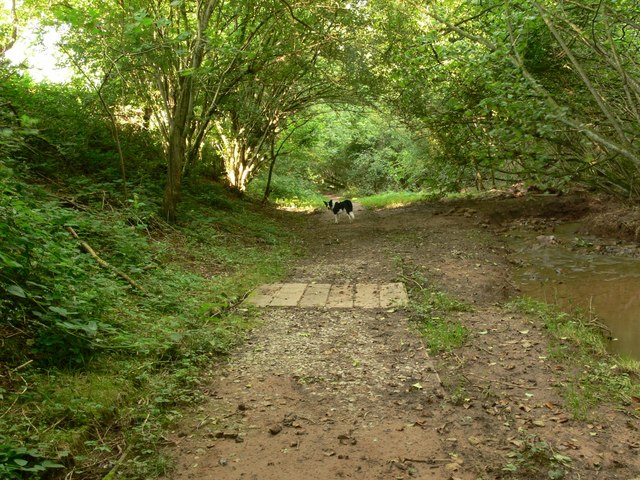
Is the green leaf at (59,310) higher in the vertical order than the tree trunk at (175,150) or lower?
lower

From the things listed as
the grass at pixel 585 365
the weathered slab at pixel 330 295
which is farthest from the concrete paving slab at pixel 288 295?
the grass at pixel 585 365

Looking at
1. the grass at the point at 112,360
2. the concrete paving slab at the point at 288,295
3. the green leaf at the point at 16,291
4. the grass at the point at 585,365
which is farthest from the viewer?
the concrete paving slab at the point at 288,295

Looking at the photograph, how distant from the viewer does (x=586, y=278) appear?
8031 millimetres

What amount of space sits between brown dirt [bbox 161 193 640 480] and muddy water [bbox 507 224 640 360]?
1.25 metres

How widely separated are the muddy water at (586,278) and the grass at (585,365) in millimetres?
384

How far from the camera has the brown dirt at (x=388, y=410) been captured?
2.83m

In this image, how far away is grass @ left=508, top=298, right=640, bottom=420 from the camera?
3.69 metres

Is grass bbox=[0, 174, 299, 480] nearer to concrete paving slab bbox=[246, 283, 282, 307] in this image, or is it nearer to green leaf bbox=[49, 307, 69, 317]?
green leaf bbox=[49, 307, 69, 317]

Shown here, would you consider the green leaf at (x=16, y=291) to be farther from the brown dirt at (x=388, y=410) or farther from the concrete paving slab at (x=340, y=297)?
the concrete paving slab at (x=340, y=297)

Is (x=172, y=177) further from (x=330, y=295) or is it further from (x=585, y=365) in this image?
(x=585, y=365)

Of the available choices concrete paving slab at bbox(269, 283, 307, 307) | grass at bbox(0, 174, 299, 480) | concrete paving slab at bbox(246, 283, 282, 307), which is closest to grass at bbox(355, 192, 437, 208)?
concrete paving slab at bbox(269, 283, 307, 307)

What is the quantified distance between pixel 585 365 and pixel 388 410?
206cm

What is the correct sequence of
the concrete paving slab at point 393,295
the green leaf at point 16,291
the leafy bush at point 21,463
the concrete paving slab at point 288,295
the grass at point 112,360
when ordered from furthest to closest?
the concrete paving slab at point 288,295 → the concrete paving slab at point 393,295 → the green leaf at point 16,291 → the grass at point 112,360 → the leafy bush at point 21,463

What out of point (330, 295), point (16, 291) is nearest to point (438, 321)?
point (330, 295)
